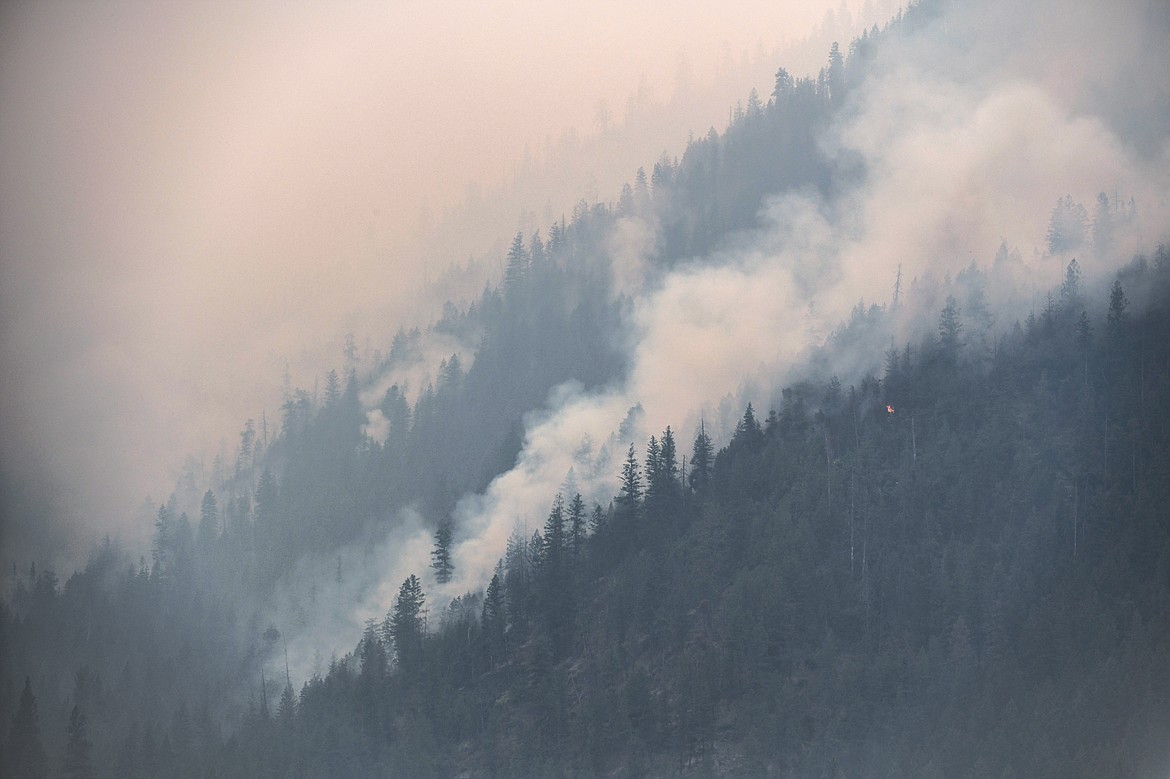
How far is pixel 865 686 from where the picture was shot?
534 ft

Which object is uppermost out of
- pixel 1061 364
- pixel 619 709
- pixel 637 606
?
pixel 1061 364

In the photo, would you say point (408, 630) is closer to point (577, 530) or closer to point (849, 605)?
point (577, 530)

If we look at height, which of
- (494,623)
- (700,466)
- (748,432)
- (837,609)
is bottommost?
(837,609)

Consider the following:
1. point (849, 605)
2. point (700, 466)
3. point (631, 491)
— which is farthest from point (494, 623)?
point (849, 605)

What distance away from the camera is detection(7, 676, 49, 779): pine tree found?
171625 millimetres

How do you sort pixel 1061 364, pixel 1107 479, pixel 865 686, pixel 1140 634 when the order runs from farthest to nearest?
pixel 1061 364 → pixel 1107 479 → pixel 865 686 → pixel 1140 634

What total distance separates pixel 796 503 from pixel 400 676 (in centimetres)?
5032

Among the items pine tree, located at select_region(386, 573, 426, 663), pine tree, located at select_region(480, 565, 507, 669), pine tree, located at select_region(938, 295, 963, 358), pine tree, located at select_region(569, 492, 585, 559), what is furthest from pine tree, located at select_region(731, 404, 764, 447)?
pine tree, located at select_region(386, 573, 426, 663)

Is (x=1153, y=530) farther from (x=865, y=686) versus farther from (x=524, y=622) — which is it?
(x=524, y=622)

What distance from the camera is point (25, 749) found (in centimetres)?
17425

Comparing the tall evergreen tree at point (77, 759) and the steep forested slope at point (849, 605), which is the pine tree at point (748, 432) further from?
the tall evergreen tree at point (77, 759)

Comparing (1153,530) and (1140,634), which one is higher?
(1153,530)

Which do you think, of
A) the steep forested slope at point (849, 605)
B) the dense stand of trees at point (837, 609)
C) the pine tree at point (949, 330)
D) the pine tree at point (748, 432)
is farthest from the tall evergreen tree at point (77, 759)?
the pine tree at point (949, 330)

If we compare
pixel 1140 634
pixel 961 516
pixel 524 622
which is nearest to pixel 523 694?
pixel 524 622
